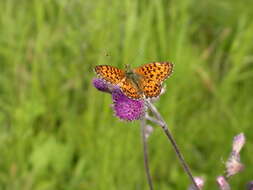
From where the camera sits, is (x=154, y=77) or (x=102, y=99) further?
(x=102, y=99)

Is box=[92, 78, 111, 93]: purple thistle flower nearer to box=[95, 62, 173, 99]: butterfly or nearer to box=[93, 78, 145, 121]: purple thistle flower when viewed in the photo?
box=[93, 78, 145, 121]: purple thistle flower

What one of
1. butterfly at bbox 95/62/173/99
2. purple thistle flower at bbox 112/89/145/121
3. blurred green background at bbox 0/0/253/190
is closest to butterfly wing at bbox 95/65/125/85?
butterfly at bbox 95/62/173/99

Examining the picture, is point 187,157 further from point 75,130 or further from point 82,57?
point 82,57

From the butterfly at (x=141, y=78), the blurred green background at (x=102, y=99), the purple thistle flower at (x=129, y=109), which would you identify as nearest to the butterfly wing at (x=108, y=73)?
the butterfly at (x=141, y=78)

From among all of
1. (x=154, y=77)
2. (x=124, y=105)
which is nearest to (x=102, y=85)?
(x=124, y=105)

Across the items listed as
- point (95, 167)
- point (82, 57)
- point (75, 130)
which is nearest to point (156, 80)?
point (95, 167)

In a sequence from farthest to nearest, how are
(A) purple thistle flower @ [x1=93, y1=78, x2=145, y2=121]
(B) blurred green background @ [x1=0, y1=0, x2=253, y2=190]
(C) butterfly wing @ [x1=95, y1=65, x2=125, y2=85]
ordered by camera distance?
(B) blurred green background @ [x1=0, y1=0, x2=253, y2=190]
(A) purple thistle flower @ [x1=93, y1=78, x2=145, y2=121]
(C) butterfly wing @ [x1=95, y1=65, x2=125, y2=85]

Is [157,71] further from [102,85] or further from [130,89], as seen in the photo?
[102,85]
